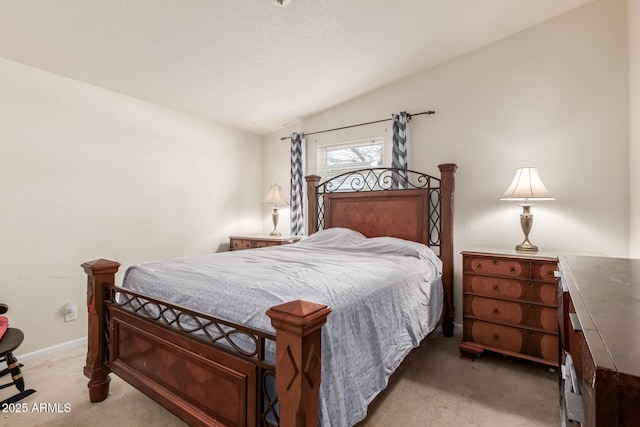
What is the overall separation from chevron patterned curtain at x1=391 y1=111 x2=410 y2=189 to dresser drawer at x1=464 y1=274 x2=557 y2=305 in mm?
1251

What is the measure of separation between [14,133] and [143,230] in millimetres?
1292

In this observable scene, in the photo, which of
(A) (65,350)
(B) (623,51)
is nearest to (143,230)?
(A) (65,350)

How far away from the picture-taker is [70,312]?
2.78 metres

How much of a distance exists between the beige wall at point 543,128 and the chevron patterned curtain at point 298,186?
57.9 inches

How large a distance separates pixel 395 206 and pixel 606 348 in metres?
2.86

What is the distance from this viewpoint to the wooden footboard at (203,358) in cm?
104

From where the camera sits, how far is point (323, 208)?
12.7ft

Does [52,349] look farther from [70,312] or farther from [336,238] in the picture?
[336,238]

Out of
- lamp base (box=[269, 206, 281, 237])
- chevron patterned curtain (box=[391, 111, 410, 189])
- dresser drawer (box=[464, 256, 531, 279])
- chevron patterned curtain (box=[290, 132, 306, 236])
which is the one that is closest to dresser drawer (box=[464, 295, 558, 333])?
dresser drawer (box=[464, 256, 531, 279])

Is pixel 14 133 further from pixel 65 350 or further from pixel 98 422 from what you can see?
pixel 98 422

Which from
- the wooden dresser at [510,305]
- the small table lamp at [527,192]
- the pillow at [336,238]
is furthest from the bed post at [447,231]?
the pillow at [336,238]

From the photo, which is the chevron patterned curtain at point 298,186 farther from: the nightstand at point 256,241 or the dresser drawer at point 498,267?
the dresser drawer at point 498,267

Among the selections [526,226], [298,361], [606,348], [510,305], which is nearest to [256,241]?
[510,305]

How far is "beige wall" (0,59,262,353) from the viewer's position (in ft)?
8.14
